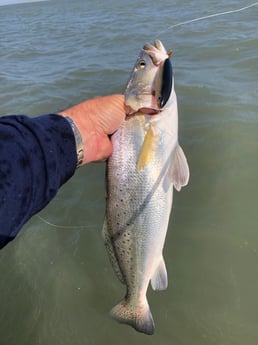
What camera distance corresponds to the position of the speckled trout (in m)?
2.04

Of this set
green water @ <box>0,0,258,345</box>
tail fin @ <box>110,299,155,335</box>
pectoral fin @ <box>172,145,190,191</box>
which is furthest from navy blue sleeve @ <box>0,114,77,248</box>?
green water @ <box>0,0,258,345</box>

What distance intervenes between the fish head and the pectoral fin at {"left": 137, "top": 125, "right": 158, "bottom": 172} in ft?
0.39

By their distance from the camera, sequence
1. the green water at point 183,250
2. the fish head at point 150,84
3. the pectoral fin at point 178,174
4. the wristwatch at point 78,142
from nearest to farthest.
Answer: the wristwatch at point 78,142 → the fish head at point 150,84 → the pectoral fin at point 178,174 → the green water at point 183,250

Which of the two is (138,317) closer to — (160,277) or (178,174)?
(160,277)

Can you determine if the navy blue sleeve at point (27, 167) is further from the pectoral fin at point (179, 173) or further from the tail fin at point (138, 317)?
the tail fin at point (138, 317)

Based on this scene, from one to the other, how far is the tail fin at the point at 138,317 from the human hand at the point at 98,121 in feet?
3.08

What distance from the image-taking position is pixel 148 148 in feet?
6.66

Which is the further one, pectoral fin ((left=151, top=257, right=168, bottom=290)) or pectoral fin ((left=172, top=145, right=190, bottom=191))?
pectoral fin ((left=151, top=257, right=168, bottom=290))

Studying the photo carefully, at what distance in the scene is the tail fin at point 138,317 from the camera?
7.41 feet

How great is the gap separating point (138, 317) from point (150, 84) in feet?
4.48

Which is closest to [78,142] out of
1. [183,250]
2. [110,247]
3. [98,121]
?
[98,121]

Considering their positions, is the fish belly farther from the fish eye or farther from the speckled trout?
the fish eye

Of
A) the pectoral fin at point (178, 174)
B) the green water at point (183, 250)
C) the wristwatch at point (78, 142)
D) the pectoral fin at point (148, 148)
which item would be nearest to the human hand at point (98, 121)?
the wristwatch at point (78, 142)

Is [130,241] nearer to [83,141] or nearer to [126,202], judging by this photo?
[126,202]
